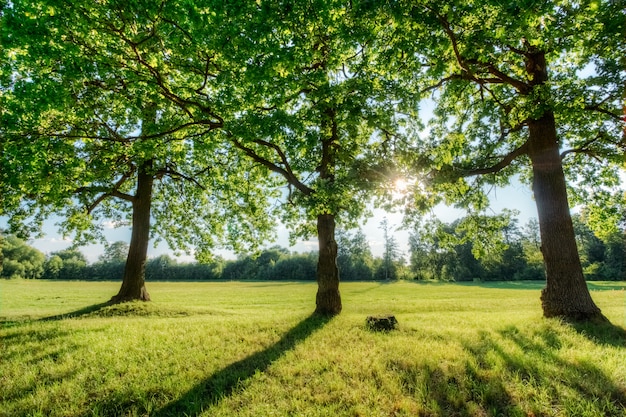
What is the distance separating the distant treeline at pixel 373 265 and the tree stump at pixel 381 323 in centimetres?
6427

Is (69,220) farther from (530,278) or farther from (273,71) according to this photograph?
(530,278)

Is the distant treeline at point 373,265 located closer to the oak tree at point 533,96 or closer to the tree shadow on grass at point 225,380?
the oak tree at point 533,96

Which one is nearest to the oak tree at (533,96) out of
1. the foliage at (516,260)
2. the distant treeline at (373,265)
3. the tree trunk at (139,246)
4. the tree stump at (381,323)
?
the tree stump at (381,323)

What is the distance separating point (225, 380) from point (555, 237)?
10924 millimetres

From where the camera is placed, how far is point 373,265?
88.0m

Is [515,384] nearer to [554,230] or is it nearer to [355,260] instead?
[554,230]

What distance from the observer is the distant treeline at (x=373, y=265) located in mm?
71688

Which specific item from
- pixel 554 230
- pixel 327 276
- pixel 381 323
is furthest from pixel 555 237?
pixel 327 276

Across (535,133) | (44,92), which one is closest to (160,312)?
(44,92)

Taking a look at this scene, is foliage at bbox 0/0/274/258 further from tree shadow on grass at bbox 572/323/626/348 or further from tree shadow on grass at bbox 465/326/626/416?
tree shadow on grass at bbox 572/323/626/348

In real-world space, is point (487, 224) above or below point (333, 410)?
above

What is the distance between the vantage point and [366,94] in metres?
9.14

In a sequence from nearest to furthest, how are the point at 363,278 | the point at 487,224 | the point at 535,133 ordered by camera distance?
the point at 535,133
the point at 487,224
the point at 363,278

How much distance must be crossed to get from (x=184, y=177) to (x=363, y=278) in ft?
242
